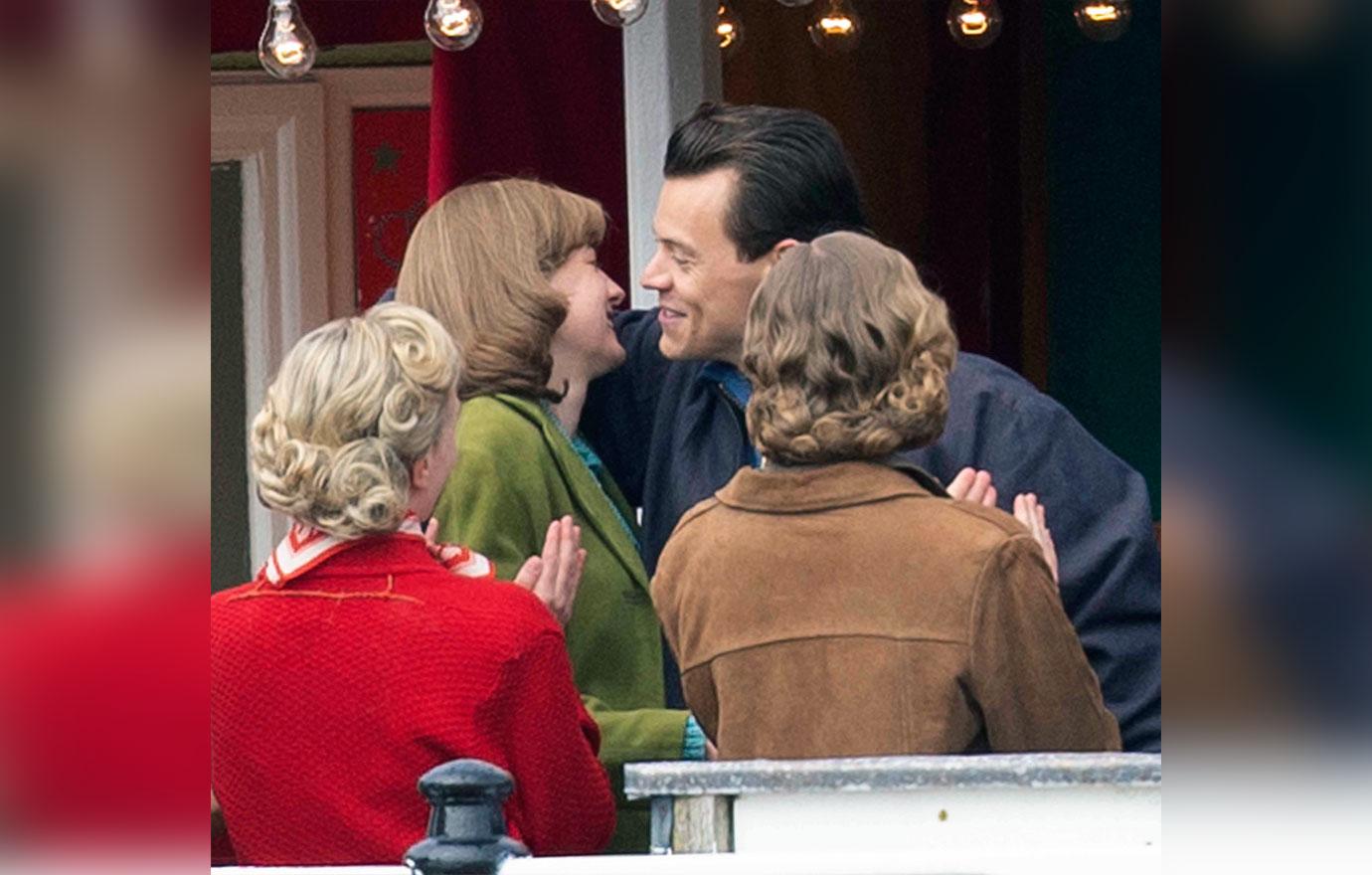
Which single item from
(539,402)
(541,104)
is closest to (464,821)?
(539,402)

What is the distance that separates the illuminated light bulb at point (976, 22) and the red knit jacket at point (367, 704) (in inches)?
119

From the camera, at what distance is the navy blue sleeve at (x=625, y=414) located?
342 cm

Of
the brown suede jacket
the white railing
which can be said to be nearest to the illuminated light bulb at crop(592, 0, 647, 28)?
the brown suede jacket

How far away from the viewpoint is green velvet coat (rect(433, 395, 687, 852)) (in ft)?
9.75

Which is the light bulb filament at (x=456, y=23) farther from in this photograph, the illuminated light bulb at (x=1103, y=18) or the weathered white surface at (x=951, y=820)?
the weathered white surface at (x=951, y=820)

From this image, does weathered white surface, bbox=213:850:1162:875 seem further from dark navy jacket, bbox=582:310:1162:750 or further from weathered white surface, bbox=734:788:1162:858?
dark navy jacket, bbox=582:310:1162:750

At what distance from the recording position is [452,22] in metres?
3.79

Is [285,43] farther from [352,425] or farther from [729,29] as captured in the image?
[729,29]

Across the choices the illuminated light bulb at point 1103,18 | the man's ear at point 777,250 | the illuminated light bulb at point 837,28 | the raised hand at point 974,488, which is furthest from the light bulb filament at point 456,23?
the illuminated light bulb at point 1103,18

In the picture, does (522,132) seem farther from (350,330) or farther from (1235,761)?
(1235,761)

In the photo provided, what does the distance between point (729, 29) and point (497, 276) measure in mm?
2720

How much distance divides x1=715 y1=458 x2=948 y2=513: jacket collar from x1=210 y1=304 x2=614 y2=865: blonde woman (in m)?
0.28

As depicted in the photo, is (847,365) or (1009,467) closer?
(847,365)

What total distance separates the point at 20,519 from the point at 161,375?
70 millimetres
